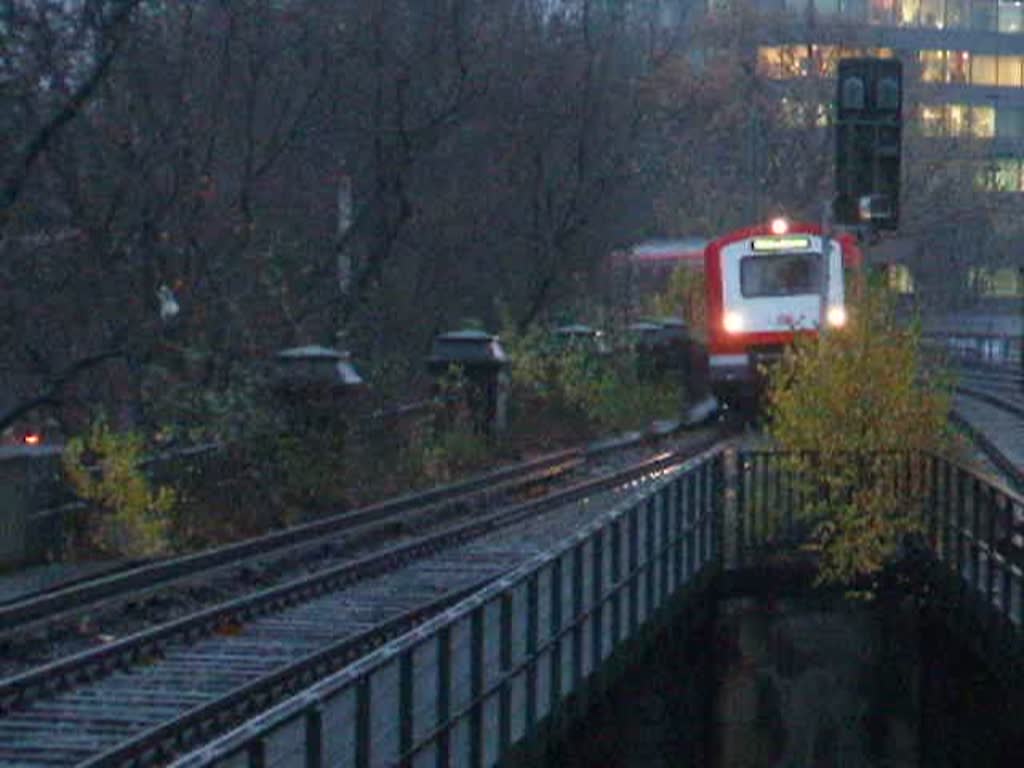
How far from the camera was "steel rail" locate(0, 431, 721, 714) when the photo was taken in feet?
42.0

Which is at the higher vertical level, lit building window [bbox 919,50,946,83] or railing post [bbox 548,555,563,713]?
lit building window [bbox 919,50,946,83]

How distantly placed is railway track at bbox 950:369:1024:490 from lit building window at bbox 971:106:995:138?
1558 inches

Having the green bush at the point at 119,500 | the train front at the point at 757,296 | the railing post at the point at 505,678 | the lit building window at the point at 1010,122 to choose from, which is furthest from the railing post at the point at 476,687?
the lit building window at the point at 1010,122

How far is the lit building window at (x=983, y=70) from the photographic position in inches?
3885

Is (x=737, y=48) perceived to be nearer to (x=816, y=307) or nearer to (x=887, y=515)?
(x=816, y=307)

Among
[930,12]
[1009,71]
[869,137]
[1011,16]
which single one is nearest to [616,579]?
[869,137]

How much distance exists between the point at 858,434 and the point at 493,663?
31.4ft

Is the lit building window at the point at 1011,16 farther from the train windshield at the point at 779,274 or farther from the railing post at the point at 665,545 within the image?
the railing post at the point at 665,545

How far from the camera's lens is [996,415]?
133ft

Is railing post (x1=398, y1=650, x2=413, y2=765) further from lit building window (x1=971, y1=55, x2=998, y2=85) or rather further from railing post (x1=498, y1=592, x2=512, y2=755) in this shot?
lit building window (x1=971, y1=55, x2=998, y2=85)

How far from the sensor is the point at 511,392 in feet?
108

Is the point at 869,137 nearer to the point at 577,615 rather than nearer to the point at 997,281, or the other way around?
the point at 577,615

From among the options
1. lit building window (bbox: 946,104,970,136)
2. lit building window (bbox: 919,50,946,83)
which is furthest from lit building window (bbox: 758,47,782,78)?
lit building window (bbox: 946,104,970,136)

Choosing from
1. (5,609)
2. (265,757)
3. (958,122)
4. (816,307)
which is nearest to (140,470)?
(5,609)
